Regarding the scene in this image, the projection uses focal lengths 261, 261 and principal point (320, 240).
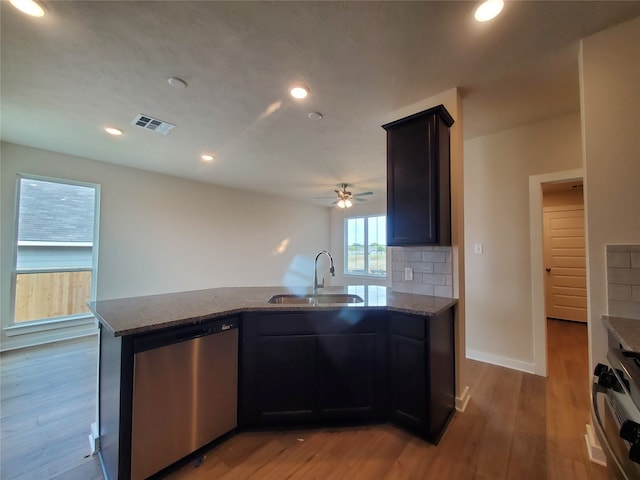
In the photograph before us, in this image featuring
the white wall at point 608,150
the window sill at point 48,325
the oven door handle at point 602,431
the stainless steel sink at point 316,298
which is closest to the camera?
the oven door handle at point 602,431

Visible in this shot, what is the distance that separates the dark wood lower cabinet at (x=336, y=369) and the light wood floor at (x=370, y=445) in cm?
13

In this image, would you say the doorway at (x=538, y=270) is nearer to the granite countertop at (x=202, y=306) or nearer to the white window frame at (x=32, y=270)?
the granite countertop at (x=202, y=306)

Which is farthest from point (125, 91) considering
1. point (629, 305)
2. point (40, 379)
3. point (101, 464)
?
point (629, 305)

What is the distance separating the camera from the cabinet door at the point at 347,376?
1.88 meters

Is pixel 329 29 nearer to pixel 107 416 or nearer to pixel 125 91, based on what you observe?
pixel 125 91

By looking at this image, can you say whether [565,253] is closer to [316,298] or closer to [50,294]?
[316,298]

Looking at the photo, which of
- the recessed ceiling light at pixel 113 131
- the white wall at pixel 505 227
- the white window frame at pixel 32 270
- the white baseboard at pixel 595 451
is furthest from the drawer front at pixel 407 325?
the white window frame at pixel 32 270

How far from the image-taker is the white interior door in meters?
4.72

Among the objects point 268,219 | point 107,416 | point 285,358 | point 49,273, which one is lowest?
point 107,416

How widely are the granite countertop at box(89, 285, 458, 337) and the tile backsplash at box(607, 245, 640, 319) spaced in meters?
0.87

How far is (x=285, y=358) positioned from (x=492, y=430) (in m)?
1.59

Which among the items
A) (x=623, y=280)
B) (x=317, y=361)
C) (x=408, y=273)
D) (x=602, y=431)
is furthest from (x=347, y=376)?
(x=623, y=280)

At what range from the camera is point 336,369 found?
1888mm

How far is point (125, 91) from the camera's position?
2.20m
